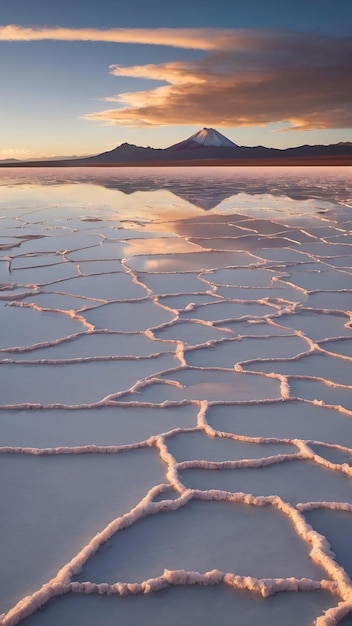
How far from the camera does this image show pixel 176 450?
6.10ft

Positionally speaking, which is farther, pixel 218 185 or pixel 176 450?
pixel 218 185

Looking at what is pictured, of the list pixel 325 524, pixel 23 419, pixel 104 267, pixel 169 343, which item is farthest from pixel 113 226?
pixel 325 524

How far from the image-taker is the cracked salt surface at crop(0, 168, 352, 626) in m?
1.29

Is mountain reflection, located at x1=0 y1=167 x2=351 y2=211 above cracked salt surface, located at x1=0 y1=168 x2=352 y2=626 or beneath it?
beneath

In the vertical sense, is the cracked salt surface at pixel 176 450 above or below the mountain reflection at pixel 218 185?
above

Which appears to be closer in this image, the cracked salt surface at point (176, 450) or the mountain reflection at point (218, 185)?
the cracked salt surface at point (176, 450)

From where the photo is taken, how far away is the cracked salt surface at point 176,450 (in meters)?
1.29

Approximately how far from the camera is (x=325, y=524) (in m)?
1.51

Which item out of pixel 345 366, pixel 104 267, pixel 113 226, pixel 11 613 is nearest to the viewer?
pixel 11 613

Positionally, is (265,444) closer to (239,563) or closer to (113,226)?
(239,563)

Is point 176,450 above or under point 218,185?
above

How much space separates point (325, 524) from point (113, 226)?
6.26 metres

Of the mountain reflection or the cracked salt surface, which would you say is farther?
the mountain reflection

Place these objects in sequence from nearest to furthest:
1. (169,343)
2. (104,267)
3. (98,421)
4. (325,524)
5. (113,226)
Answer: (325,524) → (98,421) → (169,343) → (104,267) → (113,226)
